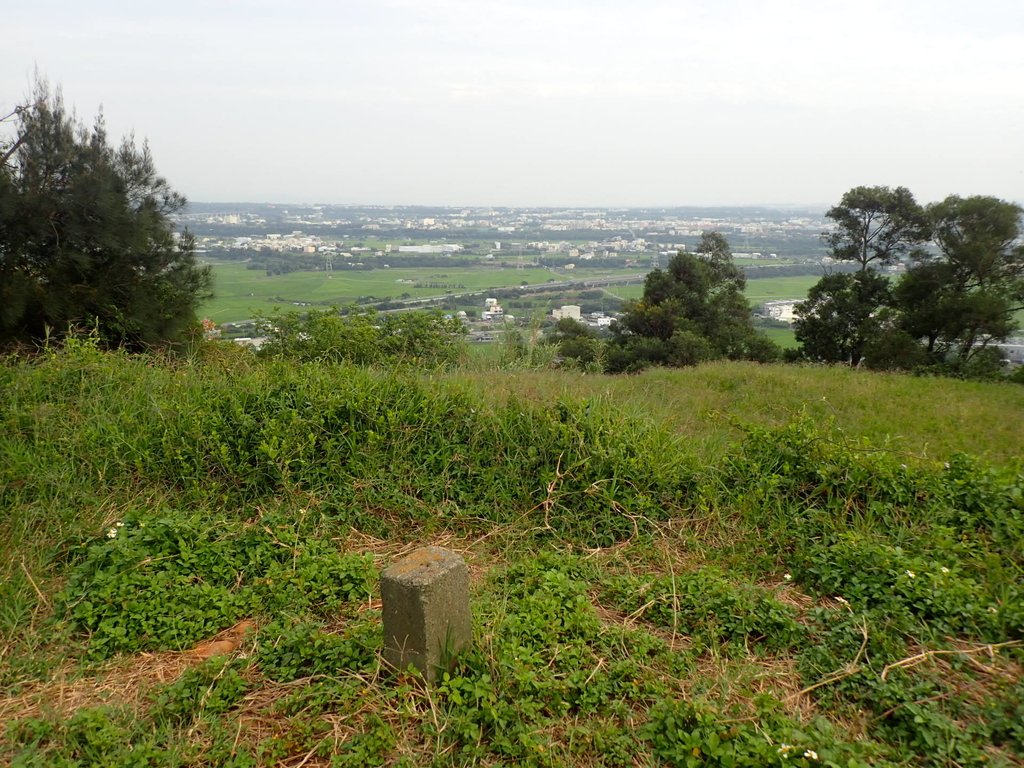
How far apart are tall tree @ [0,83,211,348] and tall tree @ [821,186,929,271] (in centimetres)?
1896

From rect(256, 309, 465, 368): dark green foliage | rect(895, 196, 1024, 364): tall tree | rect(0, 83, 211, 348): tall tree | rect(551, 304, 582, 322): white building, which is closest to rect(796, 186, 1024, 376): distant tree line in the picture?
rect(895, 196, 1024, 364): tall tree

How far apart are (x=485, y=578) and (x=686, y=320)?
672 inches

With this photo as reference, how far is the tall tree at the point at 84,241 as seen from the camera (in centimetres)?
664

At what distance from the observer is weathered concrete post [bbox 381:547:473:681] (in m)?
2.26

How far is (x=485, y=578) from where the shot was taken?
3.15 m

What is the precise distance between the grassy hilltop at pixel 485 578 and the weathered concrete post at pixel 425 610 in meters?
0.09

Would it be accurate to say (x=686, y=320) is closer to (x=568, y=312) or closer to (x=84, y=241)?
(x=568, y=312)

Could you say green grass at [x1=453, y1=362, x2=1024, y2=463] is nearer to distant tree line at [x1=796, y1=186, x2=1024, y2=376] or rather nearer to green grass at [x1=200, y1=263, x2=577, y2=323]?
green grass at [x1=200, y1=263, x2=577, y2=323]

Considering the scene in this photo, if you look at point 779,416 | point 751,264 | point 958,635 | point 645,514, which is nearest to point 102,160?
point 645,514

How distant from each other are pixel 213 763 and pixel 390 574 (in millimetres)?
770

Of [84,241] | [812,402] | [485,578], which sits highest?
[84,241]

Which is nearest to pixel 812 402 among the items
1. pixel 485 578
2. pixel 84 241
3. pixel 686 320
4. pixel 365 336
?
pixel 365 336

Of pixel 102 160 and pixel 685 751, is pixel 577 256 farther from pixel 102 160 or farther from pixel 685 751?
pixel 685 751

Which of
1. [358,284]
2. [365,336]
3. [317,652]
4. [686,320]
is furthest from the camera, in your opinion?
[686,320]
